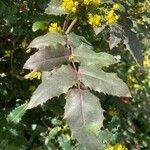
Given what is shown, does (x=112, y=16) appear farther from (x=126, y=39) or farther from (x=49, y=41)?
(x=49, y=41)

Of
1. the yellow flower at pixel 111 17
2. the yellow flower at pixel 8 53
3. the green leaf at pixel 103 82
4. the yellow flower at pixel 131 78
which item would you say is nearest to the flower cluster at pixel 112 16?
the yellow flower at pixel 111 17

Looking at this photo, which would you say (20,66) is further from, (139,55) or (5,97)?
(139,55)

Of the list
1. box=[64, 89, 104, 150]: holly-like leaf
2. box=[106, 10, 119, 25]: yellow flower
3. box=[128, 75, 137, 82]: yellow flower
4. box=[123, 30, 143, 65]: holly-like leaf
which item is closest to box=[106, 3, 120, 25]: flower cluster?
box=[106, 10, 119, 25]: yellow flower

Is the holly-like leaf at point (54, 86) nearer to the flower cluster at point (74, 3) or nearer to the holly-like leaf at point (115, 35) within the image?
the flower cluster at point (74, 3)

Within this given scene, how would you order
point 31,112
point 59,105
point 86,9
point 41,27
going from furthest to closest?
point 31,112
point 59,105
point 41,27
point 86,9

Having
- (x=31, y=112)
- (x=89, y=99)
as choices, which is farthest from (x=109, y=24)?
(x=31, y=112)

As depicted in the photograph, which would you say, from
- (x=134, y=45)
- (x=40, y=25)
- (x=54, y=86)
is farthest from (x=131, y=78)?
(x=54, y=86)

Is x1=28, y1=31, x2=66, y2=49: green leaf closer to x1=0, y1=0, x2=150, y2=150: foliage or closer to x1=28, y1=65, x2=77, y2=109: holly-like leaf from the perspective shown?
x1=0, y1=0, x2=150, y2=150: foliage
